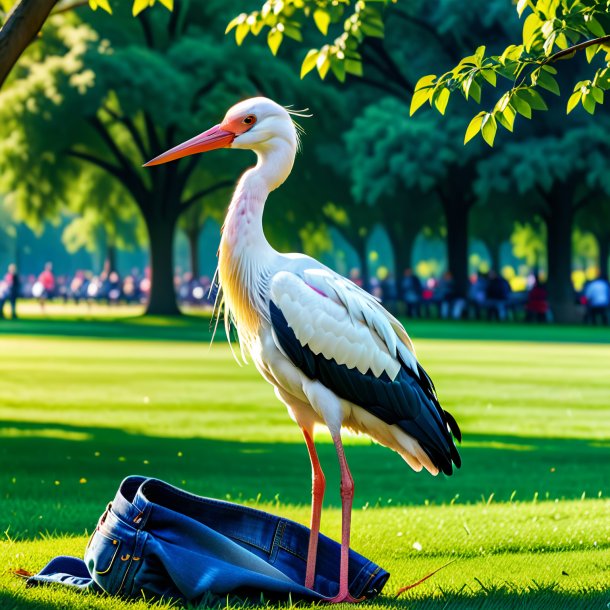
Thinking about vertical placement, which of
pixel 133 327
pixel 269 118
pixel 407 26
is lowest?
pixel 133 327

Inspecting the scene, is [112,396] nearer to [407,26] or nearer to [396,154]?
[396,154]

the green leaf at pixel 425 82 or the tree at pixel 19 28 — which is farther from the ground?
the tree at pixel 19 28

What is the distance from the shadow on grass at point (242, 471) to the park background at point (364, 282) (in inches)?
1.7

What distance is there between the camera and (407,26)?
42812mm

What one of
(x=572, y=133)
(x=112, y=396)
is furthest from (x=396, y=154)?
(x=112, y=396)

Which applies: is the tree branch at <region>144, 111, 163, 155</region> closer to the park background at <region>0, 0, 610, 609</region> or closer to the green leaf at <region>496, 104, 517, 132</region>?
the park background at <region>0, 0, 610, 609</region>

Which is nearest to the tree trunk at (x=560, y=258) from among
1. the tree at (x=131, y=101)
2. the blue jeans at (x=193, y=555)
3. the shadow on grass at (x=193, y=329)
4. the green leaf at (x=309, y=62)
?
the shadow on grass at (x=193, y=329)

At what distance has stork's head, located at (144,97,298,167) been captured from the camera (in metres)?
6.95

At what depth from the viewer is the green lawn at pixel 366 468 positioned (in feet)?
23.1

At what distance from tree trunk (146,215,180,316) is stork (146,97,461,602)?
37.6 meters

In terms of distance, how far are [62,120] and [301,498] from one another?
1270 inches

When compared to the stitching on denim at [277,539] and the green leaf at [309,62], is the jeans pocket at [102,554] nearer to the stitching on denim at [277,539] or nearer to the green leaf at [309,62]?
the stitching on denim at [277,539]

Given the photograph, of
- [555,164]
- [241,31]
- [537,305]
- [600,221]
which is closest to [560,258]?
[537,305]

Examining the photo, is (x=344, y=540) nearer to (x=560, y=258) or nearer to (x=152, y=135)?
(x=152, y=135)
